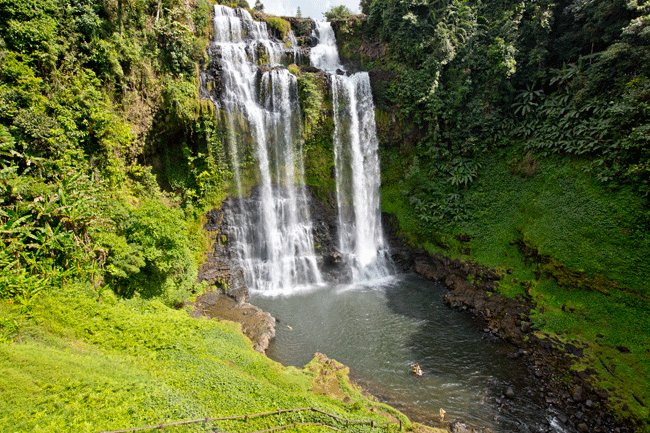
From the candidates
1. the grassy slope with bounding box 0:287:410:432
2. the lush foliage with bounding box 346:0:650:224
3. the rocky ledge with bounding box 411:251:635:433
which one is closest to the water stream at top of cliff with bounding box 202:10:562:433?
the rocky ledge with bounding box 411:251:635:433

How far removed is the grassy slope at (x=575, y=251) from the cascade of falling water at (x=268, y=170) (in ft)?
27.9

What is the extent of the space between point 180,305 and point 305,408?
8129 millimetres

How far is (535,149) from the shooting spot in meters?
18.4

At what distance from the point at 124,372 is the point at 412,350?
412 inches

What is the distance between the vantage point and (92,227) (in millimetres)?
11188

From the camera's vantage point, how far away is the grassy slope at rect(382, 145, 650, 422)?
1237 cm

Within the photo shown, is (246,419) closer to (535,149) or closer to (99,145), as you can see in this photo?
(99,145)

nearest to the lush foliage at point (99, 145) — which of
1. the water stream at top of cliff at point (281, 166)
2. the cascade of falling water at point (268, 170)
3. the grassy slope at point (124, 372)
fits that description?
the grassy slope at point (124, 372)

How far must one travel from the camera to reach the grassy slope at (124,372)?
6414mm

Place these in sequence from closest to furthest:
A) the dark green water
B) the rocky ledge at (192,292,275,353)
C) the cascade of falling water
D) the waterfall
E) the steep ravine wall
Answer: the dark green water → the steep ravine wall → the rocky ledge at (192,292,275,353) → the cascade of falling water → the waterfall

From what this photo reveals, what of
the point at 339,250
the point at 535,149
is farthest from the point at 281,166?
the point at 535,149

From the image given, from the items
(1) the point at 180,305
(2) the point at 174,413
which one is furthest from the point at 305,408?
(1) the point at 180,305

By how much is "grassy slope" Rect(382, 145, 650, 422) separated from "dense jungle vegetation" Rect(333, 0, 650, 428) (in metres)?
0.05

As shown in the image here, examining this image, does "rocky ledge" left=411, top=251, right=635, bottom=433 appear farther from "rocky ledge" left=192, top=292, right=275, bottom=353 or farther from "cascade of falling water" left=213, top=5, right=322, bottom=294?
"rocky ledge" left=192, top=292, right=275, bottom=353
